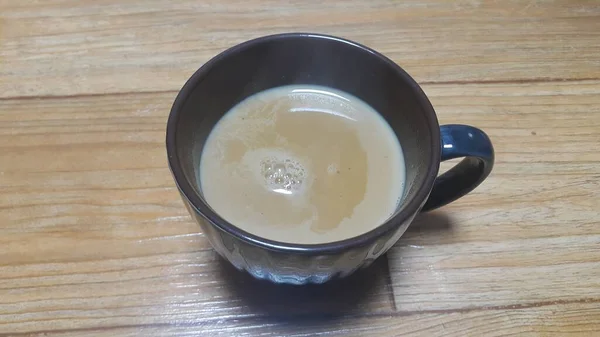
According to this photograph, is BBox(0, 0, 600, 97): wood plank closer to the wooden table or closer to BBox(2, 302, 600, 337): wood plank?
the wooden table

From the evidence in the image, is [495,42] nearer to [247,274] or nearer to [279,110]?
[279,110]

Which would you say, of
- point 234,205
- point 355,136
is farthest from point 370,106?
point 234,205

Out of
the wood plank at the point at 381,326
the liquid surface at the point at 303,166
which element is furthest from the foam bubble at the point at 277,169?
the wood plank at the point at 381,326

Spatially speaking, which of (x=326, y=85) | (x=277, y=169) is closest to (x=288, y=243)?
(x=277, y=169)

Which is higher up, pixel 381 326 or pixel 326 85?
pixel 326 85

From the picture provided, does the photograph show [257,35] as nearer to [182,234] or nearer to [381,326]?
[182,234]
